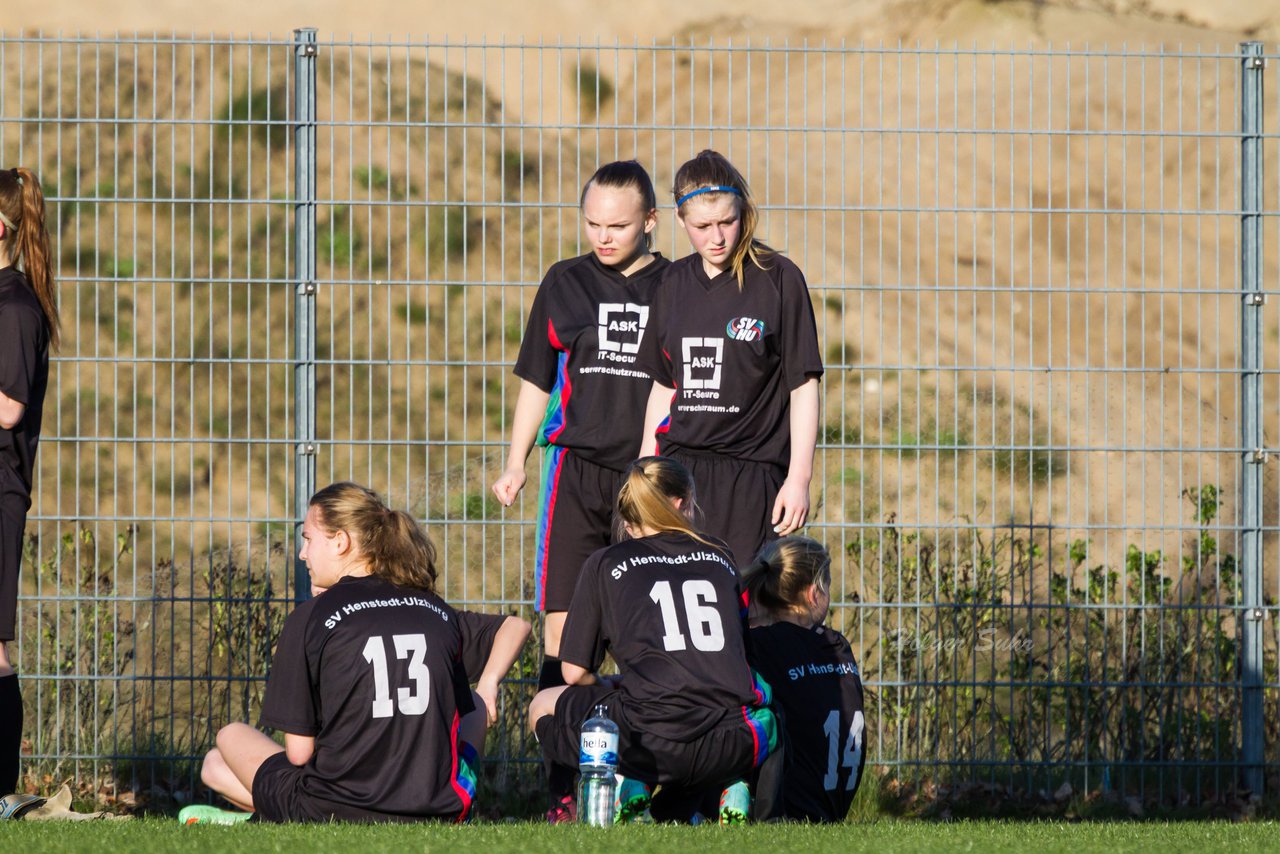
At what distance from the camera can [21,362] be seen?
15.8 feet

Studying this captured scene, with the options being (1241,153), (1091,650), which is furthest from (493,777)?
(1241,153)

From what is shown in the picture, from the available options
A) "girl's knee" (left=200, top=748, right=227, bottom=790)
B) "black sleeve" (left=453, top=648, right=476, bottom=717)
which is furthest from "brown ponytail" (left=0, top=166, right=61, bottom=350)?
"black sleeve" (left=453, top=648, right=476, bottom=717)

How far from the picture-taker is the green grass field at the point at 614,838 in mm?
3697

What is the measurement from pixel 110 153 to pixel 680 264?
27.1 ft

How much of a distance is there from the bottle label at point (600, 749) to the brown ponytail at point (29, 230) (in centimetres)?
200

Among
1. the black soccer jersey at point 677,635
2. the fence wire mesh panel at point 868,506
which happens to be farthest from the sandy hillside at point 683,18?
the black soccer jersey at point 677,635

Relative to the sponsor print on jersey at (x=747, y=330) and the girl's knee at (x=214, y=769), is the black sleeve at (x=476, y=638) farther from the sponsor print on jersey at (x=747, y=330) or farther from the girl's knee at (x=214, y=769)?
the sponsor print on jersey at (x=747, y=330)

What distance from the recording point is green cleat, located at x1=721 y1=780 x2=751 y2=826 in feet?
15.2

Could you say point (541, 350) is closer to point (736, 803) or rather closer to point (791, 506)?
point (791, 506)

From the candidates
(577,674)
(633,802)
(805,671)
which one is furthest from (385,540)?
(805,671)

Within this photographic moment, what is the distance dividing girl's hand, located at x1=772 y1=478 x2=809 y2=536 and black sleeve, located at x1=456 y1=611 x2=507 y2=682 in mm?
875

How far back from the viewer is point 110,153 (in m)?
12.3

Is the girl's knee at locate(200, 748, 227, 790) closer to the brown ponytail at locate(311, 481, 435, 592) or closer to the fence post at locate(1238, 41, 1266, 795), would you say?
the brown ponytail at locate(311, 481, 435, 592)

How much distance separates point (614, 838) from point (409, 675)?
2.32 ft
